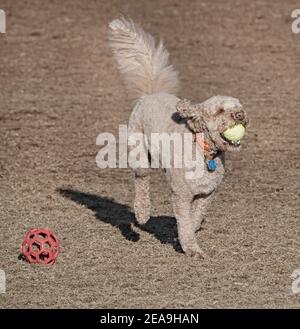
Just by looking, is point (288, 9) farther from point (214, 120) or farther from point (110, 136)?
point (214, 120)

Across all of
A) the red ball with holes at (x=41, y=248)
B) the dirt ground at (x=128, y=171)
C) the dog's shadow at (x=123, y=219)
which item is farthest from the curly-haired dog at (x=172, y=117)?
the red ball with holes at (x=41, y=248)

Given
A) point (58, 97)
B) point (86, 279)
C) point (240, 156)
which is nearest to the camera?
point (86, 279)

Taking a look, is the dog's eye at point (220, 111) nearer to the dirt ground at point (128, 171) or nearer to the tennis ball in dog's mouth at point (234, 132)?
the tennis ball in dog's mouth at point (234, 132)

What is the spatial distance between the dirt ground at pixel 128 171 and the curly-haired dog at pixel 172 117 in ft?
1.04

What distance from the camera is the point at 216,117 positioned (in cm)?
679

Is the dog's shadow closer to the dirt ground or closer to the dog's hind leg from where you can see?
the dirt ground

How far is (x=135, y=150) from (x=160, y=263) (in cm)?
109

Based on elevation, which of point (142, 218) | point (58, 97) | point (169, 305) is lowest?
point (169, 305)

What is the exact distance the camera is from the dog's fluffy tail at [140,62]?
810cm

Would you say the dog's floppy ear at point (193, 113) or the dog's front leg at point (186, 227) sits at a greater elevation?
the dog's floppy ear at point (193, 113)

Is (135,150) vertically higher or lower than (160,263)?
higher

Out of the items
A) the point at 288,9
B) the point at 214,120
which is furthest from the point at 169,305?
the point at 288,9

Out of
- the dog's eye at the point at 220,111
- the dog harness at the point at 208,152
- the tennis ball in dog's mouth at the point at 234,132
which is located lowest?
the dog harness at the point at 208,152

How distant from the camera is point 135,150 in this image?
7699 mm
